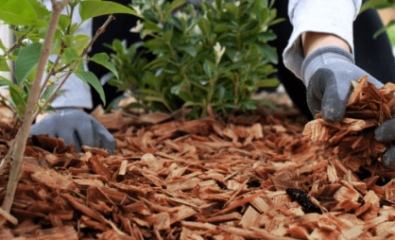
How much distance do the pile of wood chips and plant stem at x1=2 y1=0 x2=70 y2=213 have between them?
0.05m

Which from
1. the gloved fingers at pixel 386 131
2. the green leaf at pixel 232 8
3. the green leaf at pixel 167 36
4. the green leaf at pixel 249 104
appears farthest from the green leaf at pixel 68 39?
the green leaf at pixel 249 104

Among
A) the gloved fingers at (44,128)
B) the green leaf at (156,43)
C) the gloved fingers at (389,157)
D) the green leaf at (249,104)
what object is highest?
the green leaf at (156,43)

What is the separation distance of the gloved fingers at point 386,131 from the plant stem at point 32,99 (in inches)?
31.9

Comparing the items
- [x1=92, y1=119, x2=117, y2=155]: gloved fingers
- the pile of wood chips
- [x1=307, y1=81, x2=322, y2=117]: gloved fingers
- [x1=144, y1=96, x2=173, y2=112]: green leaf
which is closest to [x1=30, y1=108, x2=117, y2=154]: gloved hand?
[x1=92, y1=119, x2=117, y2=155]: gloved fingers

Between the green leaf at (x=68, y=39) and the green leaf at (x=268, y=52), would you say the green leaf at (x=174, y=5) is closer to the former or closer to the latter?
the green leaf at (x=268, y=52)

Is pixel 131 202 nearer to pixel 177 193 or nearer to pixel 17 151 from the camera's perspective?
pixel 177 193

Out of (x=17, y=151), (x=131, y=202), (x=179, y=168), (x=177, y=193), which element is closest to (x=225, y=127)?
(x=179, y=168)

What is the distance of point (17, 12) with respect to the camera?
476mm

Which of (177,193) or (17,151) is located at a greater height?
(17,151)

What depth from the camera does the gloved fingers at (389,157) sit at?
30.8 inches

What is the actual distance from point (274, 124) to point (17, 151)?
4.78 ft

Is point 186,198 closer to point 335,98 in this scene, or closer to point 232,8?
point 335,98

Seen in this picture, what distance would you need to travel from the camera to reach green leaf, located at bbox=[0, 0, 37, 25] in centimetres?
47

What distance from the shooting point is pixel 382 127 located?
79cm
